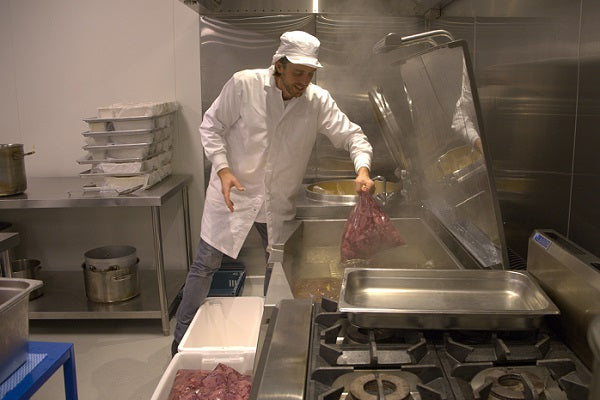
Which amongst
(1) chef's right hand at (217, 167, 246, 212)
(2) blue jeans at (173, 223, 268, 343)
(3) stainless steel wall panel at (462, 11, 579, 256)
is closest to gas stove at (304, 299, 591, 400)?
(3) stainless steel wall panel at (462, 11, 579, 256)

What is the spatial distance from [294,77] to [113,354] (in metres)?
1.74

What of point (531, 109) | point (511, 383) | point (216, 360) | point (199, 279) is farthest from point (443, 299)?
point (199, 279)

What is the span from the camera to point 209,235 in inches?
106

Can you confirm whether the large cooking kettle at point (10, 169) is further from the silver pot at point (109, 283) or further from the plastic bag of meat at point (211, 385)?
the plastic bag of meat at point (211, 385)

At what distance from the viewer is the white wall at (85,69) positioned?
3537 mm

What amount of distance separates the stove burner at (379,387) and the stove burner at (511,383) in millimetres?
122

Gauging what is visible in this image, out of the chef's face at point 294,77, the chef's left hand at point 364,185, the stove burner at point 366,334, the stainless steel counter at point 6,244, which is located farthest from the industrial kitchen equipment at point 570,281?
the stainless steel counter at point 6,244

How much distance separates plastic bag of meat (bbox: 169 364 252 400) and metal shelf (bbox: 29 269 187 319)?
1.17 metres

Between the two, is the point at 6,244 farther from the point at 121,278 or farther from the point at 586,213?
the point at 586,213

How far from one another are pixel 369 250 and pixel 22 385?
1.10 m

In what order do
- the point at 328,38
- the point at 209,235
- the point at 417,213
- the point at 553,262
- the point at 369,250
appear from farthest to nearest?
the point at 328,38
the point at 209,235
the point at 417,213
the point at 369,250
the point at 553,262

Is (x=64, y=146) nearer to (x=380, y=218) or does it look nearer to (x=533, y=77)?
(x=380, y=218)

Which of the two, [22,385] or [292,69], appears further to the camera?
[292,69]

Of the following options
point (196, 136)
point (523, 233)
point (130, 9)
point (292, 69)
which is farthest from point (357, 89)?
point (523, 233)
